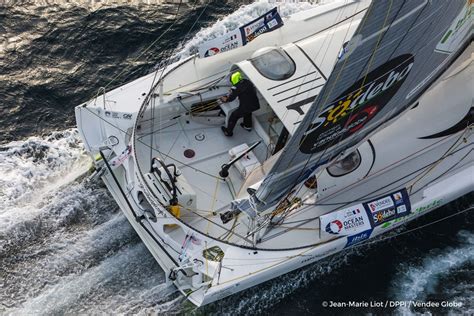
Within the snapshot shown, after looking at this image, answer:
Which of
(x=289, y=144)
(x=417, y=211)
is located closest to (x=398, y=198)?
(x=417, y=211)

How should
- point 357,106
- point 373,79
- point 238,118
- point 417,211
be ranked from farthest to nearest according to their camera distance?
point 238,118 < point 417,211 < point 357,106 < point 373,79

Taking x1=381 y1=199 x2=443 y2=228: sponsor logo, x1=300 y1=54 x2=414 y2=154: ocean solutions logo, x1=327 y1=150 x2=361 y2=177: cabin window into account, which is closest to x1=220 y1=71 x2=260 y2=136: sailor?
x1=327 y1=150 x2=361 y2=177: cabin window

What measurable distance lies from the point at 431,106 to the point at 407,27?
342 centimetres

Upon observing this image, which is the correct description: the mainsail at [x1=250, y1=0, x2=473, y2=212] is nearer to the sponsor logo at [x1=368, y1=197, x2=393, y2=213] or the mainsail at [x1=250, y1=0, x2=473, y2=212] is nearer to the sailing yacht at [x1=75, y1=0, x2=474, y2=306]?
the sailing yacht at [x1=75, y1=0, x2=474, y2=306]

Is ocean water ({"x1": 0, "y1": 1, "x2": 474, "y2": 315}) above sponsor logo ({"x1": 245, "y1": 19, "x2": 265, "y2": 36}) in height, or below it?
below

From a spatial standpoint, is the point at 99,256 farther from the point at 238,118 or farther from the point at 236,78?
the point at 236,78

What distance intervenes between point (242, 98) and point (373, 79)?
311cm

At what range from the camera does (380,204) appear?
383 inches

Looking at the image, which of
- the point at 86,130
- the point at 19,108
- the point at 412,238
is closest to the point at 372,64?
the point at 412,238

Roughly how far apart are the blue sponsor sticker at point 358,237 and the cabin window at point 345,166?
1.00 meters

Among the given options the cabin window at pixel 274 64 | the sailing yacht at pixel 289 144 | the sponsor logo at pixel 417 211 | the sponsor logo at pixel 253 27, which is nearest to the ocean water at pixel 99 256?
the sailing yacht at pixel 289 144

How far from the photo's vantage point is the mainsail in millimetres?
7570

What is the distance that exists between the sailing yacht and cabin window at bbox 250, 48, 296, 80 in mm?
19

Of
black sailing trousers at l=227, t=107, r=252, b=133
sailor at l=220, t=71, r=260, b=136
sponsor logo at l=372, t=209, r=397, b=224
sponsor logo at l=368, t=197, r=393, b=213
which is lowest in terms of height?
sponsor logo at l=372, t=209, r=397, b=224
